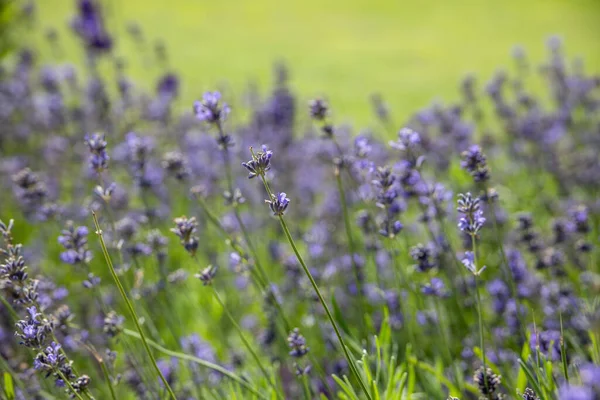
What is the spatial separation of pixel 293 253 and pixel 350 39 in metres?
7.10

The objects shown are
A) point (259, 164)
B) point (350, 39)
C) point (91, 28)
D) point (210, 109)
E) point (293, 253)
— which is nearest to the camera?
point (259, 164)

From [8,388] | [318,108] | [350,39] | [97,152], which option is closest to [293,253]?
[318,108]

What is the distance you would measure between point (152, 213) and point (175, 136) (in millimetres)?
2411

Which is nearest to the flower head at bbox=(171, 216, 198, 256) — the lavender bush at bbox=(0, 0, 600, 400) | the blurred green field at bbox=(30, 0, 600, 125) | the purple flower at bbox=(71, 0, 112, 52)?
the lavender bush at bbox=(0, 0, 600, 400)

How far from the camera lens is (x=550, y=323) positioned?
8.05 ft

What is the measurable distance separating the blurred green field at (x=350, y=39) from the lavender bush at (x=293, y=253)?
7.61 feet

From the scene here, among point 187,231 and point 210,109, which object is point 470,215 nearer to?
point 187,231

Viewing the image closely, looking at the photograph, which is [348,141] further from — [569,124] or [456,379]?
[456,379]

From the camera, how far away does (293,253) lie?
3.20 metres

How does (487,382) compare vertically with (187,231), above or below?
below

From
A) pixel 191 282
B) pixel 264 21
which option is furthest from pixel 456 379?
pixel 264 21

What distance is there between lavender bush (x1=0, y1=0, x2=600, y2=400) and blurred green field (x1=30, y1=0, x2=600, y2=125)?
232 cm

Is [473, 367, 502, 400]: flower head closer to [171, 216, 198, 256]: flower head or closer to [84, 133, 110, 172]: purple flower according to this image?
[171, 216, 198, 256]: flower head

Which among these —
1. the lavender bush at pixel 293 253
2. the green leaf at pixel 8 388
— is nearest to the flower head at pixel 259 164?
the lavender bush at pixel 293 253
